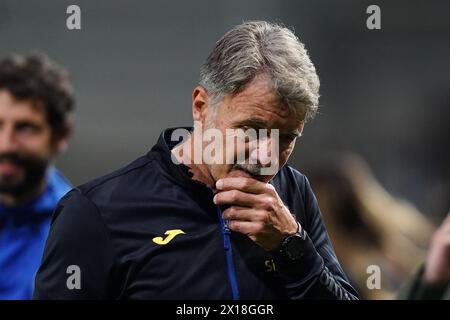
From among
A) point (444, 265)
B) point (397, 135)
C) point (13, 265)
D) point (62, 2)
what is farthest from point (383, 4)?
point (13, 265)

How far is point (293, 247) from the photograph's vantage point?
105 centimetres

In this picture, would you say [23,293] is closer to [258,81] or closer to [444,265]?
[258,81]

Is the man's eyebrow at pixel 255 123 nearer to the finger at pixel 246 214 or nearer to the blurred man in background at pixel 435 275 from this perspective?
the finger at pixel 246 214

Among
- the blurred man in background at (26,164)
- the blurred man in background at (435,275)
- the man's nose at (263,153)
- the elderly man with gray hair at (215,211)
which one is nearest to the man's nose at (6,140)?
the blurred man in background at (26,164)

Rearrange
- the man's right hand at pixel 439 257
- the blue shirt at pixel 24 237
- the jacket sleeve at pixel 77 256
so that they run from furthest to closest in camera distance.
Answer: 1. the man's right hand at pixel 439 257
2. the blue shirt at pixel 24 237
3. the jacket sleeve at pixel 77 256

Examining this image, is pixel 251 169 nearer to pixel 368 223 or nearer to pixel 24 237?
pixel 24 237

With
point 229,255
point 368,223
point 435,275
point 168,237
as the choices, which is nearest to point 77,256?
point 168,237

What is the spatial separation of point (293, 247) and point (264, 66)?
0.32 metres

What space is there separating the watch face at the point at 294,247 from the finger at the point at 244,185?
95 millimetres

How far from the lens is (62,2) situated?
1.54 meters

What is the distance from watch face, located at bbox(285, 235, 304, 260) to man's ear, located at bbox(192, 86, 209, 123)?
0.90 ft

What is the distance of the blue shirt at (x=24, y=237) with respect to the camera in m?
1.43

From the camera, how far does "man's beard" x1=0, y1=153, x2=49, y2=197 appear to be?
146 cm
